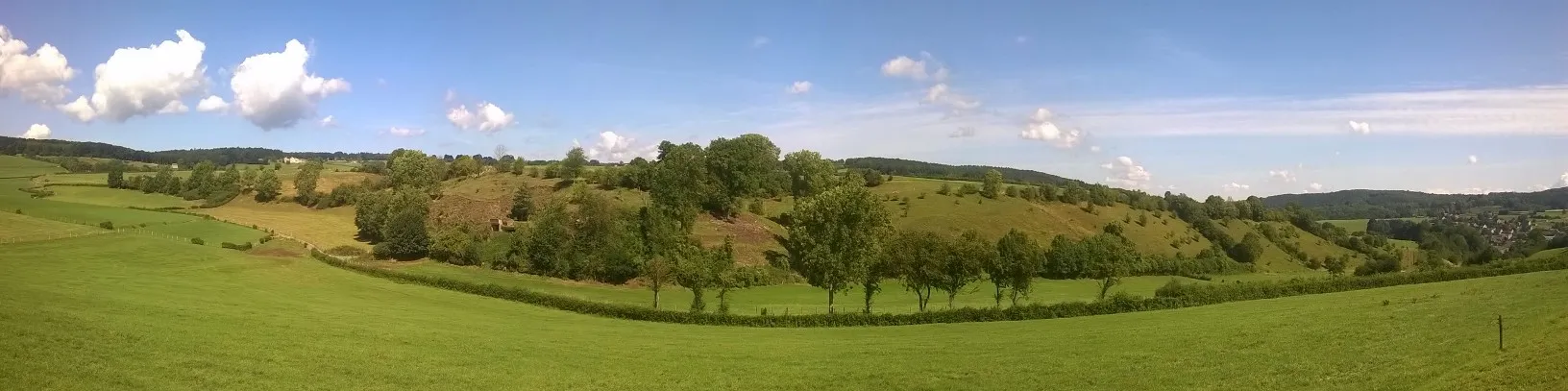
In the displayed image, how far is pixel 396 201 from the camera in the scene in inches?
3878

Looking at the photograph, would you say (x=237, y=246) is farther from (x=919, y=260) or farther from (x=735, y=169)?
(x=919, y=260)

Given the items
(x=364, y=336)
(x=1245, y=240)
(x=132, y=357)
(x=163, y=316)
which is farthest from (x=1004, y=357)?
(x=1245, y=240)

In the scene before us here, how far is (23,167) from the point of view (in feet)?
494

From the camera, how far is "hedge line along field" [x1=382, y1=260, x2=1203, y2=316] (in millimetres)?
66562

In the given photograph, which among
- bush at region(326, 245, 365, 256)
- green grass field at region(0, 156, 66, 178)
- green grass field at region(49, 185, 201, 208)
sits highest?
green grass field at region(0, 156, 66, 178)

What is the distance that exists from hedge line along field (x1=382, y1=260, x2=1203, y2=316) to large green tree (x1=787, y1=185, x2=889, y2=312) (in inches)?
130

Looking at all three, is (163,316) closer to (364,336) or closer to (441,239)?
(364,336)

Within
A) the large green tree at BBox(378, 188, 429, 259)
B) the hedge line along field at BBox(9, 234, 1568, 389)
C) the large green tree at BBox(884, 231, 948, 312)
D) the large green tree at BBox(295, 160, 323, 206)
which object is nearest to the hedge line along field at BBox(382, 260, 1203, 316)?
the large green tree at BBox(884, 231, 948, 312)

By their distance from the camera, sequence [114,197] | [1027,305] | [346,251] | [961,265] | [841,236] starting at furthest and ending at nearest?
[114,197] < [346,251] < [961,265] < [841,236] < [1027,305]

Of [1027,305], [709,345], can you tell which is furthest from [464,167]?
[1027,305]

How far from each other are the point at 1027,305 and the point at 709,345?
26553mm

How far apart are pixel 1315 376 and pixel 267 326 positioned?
144ft

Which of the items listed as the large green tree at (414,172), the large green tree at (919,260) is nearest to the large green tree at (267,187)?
the large green tree at (414,172)

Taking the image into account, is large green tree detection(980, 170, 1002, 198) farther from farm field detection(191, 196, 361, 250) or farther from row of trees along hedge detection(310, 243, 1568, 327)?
farm field detection(191, 196, 361, 250)
